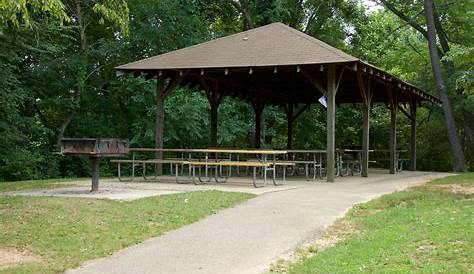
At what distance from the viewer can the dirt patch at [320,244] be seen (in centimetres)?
550

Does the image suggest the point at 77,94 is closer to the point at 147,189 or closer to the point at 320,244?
the point at 147,189

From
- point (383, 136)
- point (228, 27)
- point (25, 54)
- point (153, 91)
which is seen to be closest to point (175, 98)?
point (153, 91)

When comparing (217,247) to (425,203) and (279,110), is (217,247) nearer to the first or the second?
(425,203)

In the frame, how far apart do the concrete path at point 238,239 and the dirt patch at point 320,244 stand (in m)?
0.10

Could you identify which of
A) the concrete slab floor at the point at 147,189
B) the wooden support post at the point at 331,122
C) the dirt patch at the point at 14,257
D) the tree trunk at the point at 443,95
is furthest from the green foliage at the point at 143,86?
the dirt patch at the point at 14,257

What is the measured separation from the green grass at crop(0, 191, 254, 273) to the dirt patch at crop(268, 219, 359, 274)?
190 centimetres

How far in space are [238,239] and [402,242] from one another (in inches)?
75.9

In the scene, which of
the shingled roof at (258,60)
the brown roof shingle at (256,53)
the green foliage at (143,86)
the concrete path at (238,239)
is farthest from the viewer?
the green foliage at (143,86)

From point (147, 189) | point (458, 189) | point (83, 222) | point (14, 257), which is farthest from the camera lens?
point (458, 189)

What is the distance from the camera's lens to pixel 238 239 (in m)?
6.61

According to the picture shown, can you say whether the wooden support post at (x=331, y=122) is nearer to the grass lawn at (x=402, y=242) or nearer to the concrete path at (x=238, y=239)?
the concrete path at (x=238, y=239)

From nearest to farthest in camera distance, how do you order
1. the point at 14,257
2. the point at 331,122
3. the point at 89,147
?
the point at 14,257 → the point at 89,147 → the point at 331,122

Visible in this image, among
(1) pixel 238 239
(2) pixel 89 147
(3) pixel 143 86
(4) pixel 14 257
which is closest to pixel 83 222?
(4) pixel 14 257

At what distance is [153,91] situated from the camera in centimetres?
2086
